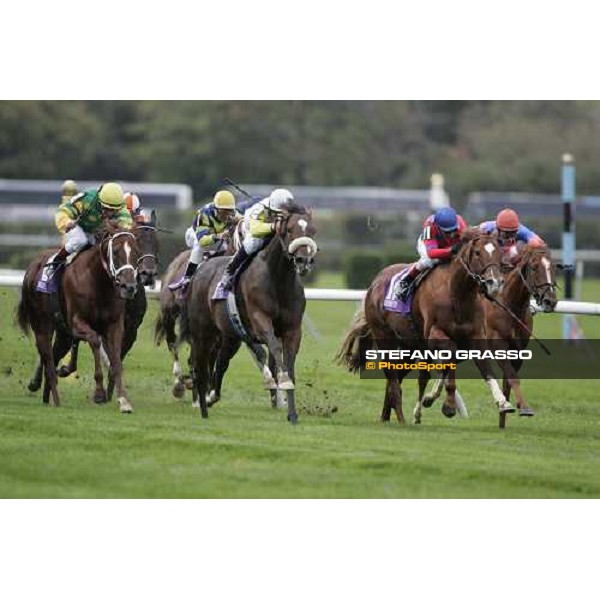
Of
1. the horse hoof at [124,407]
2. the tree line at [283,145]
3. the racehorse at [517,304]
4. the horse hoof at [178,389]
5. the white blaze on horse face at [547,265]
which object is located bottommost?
the horse hoof at [124,407]

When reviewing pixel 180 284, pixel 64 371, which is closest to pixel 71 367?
pixel 64 371

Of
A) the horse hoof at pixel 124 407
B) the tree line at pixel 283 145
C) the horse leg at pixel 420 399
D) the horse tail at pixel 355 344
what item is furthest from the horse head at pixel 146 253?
the tree line at pixel 283 145

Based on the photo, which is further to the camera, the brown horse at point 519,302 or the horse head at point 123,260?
the brown horse at point 519,302

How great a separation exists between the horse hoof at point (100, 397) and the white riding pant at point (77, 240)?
1.22 metres

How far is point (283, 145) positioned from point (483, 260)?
1316 inches

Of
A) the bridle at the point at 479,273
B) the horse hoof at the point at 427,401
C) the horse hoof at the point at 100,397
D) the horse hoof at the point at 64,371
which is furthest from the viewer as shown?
the horse hoof at the point at 64,371

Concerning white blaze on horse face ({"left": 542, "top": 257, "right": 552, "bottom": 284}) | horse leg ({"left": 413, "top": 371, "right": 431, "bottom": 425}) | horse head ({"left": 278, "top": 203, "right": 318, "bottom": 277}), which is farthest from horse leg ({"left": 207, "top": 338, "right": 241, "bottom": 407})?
Answer: white blaze on horse face ({"left": 542, "top": 257, "right": 552, "bottom": 284})

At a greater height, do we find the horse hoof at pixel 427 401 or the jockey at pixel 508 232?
the jockey at pixel 508 232

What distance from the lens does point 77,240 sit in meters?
13.8

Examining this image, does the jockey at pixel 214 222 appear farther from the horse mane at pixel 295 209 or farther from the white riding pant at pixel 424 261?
the horse mane at pixel 295 209

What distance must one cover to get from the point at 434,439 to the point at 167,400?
11.6 ft

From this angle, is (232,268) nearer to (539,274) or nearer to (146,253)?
(146,253)

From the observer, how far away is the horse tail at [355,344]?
Answer: 14406mm

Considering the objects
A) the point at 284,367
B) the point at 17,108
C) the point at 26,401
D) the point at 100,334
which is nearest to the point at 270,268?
the point at 284,367
